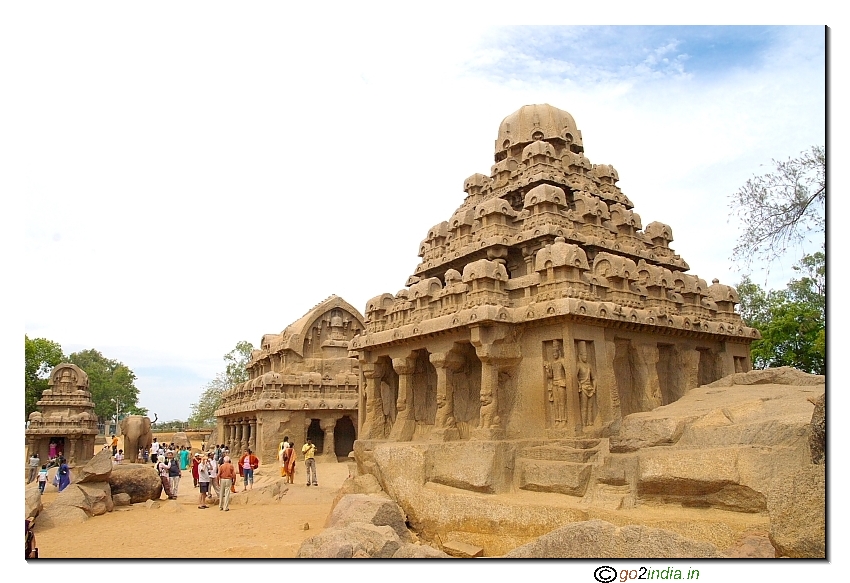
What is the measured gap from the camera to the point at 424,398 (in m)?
17.3

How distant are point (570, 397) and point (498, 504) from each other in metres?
2.87

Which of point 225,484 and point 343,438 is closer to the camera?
point 225,484

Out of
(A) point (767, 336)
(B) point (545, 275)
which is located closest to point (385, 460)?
(B) point (545, 275)

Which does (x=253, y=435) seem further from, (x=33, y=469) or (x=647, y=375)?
(x=647, y=375)

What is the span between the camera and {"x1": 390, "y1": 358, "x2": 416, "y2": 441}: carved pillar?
1655 cm

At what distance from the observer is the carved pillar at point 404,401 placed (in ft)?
54.3

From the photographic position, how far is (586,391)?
13.0 metres

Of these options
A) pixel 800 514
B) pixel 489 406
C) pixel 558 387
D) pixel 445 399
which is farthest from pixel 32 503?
pixel 800 514

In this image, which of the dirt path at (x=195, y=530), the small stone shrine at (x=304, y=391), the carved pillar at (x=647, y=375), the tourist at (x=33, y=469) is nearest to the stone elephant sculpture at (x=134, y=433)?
the tourist at (x=33, y=469)

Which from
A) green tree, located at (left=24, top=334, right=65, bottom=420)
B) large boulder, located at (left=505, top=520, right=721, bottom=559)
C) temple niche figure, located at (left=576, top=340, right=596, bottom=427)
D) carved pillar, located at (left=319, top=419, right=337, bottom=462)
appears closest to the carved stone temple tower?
temple niche figure, located at (left=576, top=340, right=596, bottom=427)

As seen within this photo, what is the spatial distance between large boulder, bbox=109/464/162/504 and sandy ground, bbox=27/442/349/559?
47 centimetres

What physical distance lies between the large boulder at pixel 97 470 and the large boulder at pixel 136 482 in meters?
0.38

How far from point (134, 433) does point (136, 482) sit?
525 centimetres
